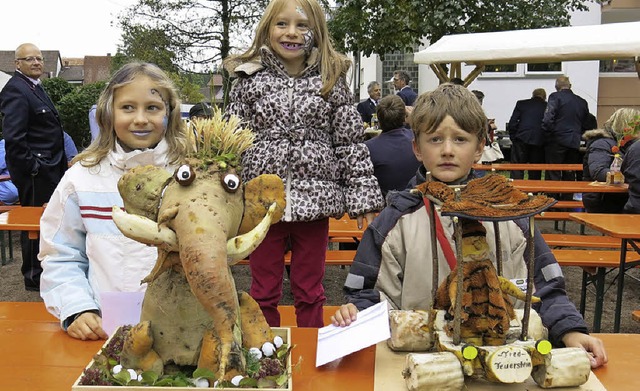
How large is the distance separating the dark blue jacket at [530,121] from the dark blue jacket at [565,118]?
280 mm

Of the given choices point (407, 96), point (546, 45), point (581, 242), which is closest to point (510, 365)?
point (581, 242)

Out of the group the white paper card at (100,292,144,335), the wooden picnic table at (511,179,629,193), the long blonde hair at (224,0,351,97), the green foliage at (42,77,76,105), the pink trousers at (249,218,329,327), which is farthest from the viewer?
the green foliage at (42,77,76,105)

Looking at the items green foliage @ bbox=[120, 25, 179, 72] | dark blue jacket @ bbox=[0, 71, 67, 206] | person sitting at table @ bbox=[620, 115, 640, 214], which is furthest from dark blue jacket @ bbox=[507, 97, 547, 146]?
green foliage @ bbox=[120, 25, 179, 72]

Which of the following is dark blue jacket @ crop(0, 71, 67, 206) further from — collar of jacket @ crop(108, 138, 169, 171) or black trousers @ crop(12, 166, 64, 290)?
collar of jacket @ crop(108, 138, 169, 171)

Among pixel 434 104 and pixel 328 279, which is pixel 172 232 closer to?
pixel 434 104

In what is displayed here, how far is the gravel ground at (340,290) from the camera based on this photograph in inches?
197

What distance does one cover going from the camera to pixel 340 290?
219 inches

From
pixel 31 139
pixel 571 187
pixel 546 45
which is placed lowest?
pixel 571 187

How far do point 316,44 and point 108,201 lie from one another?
131cm

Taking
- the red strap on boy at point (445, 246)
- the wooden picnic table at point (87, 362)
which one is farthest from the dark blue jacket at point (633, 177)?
the red strap on boy at point (445, 246)

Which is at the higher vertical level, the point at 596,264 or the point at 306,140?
the point at 306,140

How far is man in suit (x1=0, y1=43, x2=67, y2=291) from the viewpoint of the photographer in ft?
16.8

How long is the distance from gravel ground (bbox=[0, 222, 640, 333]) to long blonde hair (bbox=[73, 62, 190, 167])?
3214mm

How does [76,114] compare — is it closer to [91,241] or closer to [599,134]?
[599,134]
